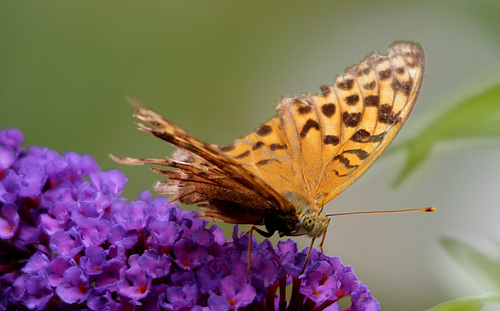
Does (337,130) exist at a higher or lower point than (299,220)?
higher

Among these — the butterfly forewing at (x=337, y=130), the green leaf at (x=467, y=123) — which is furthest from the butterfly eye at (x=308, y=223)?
the green leaf at (x=467, y=123)

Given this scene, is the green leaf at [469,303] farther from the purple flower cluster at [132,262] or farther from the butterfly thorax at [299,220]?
the butterfly thorax at [299,220]

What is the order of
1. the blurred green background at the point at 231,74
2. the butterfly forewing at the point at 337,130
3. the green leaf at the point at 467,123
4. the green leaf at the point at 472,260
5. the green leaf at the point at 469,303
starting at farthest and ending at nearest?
1. the blurred green background at the point at 231,74
2. the butterfly forewing at the point at 337,130
3. the green leaf at the point at 472,260
4. the green leaf at the point at 467,123
5. the green leaf at the point at 469,303

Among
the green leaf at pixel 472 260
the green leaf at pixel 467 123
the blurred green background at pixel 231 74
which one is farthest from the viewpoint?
the blurred green background at pixel 231 74

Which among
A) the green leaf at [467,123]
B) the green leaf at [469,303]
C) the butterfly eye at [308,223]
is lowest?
the green leaf at [469,303]

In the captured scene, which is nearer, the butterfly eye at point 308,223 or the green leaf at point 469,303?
the green leaf at point 469,303

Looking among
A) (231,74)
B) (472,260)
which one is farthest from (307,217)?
(231,74)

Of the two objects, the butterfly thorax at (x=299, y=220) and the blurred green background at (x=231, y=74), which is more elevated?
the blurred green background at (x=231, y=74)

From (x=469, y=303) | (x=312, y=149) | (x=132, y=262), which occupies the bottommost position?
(x=469, y=303)

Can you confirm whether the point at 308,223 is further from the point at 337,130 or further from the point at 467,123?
the point at 467,123
